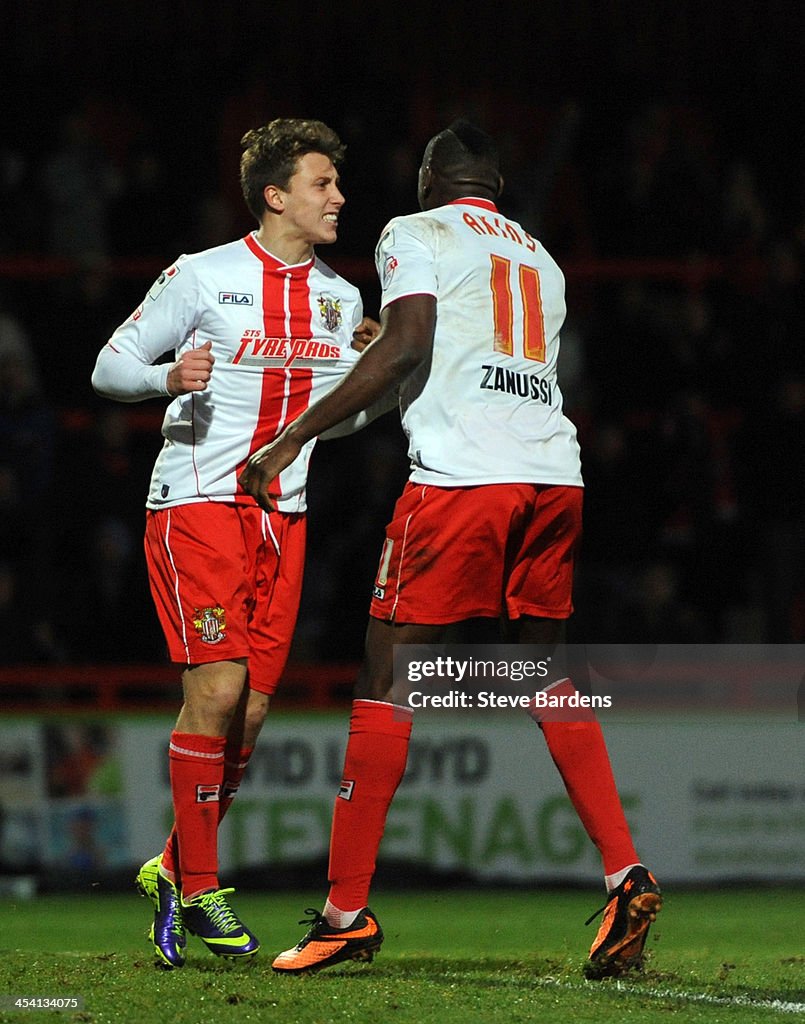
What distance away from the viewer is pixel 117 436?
947 cm

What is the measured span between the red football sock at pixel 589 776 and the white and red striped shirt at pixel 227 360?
3.75ft

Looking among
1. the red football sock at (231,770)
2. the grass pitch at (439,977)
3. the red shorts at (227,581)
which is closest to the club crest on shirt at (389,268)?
the red shorts at (227,581)

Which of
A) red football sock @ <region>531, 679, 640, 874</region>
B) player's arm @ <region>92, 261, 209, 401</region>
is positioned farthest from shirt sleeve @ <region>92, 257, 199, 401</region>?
red football sock @ <region>531, 679, 640, 874</region>

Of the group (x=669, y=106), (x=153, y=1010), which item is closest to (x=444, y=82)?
(x=669, y=106)

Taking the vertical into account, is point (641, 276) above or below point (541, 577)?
above

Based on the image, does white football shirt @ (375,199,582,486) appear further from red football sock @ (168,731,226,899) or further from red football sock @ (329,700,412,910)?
red football sock @ (168,731,226,899)

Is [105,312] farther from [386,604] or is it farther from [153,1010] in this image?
[153,1010]

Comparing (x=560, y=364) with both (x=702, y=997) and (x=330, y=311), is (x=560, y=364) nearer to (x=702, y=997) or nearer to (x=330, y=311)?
(x=330, y=311)

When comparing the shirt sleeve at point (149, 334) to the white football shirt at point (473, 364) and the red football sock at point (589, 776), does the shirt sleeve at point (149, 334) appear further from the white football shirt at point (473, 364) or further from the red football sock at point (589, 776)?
the red football sock at point (589, 776)

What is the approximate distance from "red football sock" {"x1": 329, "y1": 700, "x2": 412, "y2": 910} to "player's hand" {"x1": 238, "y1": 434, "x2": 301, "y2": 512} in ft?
2.14

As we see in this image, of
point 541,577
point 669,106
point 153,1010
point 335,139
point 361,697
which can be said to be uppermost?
point 669,106

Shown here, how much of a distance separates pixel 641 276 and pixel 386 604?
7.16 metres

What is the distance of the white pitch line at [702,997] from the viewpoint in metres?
4.16

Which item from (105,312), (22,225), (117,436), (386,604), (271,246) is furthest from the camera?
(22,225)
